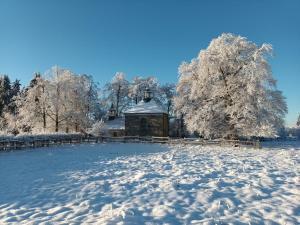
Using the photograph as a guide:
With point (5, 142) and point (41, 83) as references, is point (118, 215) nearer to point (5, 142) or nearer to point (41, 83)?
point (5, 142)

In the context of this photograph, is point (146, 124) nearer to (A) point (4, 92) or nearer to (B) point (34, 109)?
(B) point (34, 109)

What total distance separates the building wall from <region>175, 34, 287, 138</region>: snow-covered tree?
7.73m

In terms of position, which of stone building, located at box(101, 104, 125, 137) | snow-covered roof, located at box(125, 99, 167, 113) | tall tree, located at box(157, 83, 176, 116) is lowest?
stone building, located at box(101, 104, 125, 137)

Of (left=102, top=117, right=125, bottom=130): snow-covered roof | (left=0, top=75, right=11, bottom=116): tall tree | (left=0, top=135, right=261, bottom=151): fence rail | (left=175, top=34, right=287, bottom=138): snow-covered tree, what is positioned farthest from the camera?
(left=0, top=75, right=11, bottom=116): tall tree

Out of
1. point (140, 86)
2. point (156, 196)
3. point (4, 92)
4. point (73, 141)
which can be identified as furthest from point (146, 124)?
point (4, 92)

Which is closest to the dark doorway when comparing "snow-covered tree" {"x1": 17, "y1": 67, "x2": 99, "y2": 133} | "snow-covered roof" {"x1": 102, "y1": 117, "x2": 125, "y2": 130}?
"snow-covered roof" {"x1": 102, "y1": 117, "x2": 125, "y2": 130}

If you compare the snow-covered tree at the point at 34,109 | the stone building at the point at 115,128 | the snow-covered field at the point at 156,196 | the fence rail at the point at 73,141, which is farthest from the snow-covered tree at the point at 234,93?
the snow-covered tree at the point at 34,109

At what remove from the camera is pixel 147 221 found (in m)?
7.24

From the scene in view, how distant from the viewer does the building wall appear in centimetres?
4125

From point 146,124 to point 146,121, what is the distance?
44 cm

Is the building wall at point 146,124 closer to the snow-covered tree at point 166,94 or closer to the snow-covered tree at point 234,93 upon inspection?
the snow-covered tree at point 234,93

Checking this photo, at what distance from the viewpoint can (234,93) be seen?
30.3m

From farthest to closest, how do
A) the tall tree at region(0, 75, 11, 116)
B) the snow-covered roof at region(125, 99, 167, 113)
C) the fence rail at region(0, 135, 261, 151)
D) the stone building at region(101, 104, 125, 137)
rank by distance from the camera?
the tall tree at region(0, 75, 11, 116)
the stone building at region(101, 104, 125, 137)
the snow-covered roof at region(125, 99, 167, 113)
the fence rail at region(0, 135, 261, 151)

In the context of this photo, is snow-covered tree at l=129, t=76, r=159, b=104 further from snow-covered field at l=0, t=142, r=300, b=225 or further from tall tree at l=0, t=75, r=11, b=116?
snow-covered field at l=0, t=142, r=300, b=225
